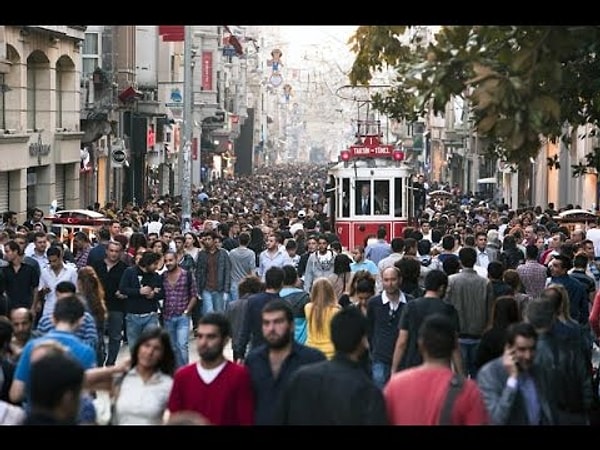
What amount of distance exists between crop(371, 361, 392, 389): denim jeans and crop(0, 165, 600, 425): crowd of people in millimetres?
13

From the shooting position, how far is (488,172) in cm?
7806

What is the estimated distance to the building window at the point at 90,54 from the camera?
1884 inches

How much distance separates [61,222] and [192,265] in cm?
659

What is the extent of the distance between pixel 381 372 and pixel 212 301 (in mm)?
7423

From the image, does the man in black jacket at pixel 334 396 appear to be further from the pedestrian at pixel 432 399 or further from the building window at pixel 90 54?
the building window at pixel 90 54

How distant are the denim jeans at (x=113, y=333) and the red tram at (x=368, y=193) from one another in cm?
1692

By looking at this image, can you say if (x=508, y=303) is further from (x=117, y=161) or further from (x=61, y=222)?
(x=117, y=161)

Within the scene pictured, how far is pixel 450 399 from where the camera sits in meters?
7.93

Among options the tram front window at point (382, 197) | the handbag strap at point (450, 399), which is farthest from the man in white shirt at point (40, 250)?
the tram front window at point (382, 197)

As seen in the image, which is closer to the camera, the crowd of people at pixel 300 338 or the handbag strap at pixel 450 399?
the handbag strap at pixel 450 399

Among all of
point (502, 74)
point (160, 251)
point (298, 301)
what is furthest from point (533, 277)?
point (502, 74)

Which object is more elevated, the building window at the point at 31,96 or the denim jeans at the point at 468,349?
the building window at the point at 31,96

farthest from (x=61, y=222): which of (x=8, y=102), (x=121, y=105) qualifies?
(x=121, y=105)

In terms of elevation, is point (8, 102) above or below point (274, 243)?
above
